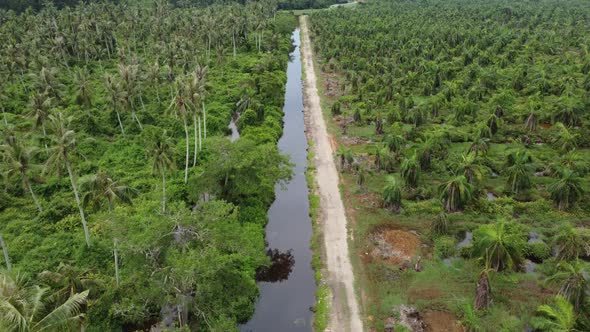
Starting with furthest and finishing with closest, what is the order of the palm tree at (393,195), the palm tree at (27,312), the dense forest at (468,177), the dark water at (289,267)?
1. the palm tree at (393,195)
2. the dark water at (289,267)
3. the dense forest at (468,177)
4. the palm tree at (27,312)

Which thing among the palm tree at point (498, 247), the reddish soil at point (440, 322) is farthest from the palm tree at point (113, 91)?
the palm tree at point (498, 247)

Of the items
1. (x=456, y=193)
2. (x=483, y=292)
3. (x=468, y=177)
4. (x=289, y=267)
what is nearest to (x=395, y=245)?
→ (x=456, y=193)

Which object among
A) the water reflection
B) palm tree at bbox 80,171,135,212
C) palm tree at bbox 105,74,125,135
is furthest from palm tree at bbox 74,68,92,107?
the water reflection

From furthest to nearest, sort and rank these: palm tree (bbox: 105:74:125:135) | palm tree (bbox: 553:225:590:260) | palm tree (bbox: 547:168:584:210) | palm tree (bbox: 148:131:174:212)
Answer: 1. palm tree (bbox: 105:74:125:135)
2. palm tree (bbox: 547:168:584:210)
3. palm tree (bbox: 148:131:174:212)
4. palm tree (bbox: 553:225:590:260)

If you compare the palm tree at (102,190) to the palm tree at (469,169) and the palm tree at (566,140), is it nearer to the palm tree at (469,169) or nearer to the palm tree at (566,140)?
the palm tree at (469,169)

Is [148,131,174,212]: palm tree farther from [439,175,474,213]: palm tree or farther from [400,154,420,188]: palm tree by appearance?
[439,175,474,213]: palm tree
